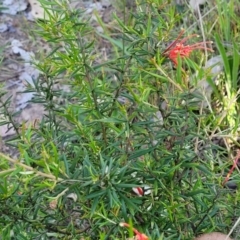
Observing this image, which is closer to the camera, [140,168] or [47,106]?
[140,168]

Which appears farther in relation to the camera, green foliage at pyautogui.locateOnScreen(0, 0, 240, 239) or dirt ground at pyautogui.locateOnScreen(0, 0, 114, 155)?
dirt ground at pyautogui.locateOnScreen(0, 0, 114, 155)

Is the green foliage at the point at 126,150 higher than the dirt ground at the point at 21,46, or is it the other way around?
the green foliage at the point at 126,150

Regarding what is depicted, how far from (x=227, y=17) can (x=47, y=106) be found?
4.34ft

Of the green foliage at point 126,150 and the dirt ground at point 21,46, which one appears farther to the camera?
the dirt ground at point 21,46

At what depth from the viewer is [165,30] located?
111cm

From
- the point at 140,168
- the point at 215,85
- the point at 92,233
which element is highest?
the point at 140,168

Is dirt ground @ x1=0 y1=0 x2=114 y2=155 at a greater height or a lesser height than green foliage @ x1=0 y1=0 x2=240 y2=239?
lesser

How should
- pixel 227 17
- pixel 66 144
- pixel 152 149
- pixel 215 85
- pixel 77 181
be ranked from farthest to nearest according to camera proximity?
pixel 227 17, pixel 215 85, pixel 66 144, pixel 152 149, pixel 77 181

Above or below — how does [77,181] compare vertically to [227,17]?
above

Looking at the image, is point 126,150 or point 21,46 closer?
point 126,150

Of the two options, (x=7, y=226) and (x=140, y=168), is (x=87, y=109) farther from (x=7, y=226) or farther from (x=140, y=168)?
(x=7, y=226)

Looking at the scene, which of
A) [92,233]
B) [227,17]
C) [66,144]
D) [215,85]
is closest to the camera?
[92,233]

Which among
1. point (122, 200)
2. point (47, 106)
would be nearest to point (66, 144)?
point (47, 106)

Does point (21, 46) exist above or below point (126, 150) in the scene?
below
